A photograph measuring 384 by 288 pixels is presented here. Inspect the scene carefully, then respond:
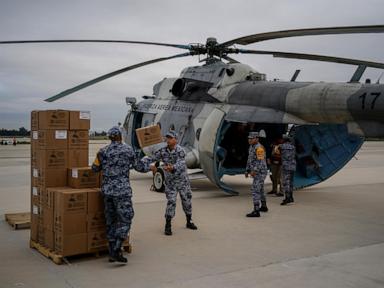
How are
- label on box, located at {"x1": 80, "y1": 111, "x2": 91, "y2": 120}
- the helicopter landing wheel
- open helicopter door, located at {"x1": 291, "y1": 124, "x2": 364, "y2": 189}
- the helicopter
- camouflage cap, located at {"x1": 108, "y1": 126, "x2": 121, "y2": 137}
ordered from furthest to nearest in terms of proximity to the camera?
open helicopter door, located at {"x1": 291, "y1": 124, "x2": 364, "y2": 189}, the helicopter landing wheel, the helicopter, label on box, located at {"x1": 80, "y1": 111, "x2": 91, "y2": 120}, camouflage cap, located at {"x1": 108, "y1": 126, "x2": 121, "y2": 137}

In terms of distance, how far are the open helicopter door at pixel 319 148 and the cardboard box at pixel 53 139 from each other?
7737 mm

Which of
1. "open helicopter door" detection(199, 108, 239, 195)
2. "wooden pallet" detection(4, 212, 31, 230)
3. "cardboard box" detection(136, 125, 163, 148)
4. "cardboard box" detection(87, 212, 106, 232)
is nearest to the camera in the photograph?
"cardboard box" detection(87, 212, 106, 232)

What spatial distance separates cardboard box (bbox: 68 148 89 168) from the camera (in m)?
6.07

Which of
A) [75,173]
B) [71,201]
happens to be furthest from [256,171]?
[71,201]

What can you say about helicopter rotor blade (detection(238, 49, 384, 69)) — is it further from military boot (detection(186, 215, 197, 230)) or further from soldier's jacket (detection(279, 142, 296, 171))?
military boot (detection(186, 215, 197, 230))

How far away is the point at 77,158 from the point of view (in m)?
6.14

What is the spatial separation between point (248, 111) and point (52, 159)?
19.4 ft

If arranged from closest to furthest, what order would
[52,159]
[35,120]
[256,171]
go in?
[52,159] → [35,120] → [256,171]

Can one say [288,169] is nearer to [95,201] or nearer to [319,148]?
[319,148]

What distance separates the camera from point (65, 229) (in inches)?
214

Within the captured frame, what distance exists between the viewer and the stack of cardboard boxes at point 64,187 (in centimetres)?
549

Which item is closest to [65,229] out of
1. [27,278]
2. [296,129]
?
[27,278]

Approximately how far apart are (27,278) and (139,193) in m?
6.79

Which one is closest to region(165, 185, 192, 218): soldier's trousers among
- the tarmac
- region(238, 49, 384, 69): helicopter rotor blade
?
the tarmac
